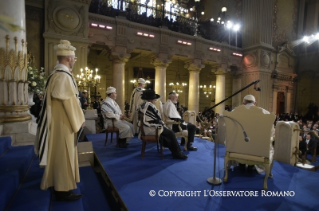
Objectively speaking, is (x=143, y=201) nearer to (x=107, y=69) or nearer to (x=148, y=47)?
(x=148, y=47)

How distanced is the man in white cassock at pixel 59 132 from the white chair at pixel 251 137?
230 centimetres

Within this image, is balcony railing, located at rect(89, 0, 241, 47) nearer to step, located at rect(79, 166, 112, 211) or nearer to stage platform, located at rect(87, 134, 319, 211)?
stage platform, located at rect(87, 134, 319, 211)

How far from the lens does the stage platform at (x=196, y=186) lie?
238 centimetres

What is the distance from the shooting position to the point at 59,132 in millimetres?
2107

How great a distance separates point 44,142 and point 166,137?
257 centimetres

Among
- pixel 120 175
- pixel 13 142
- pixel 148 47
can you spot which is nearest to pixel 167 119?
pixel 120 175

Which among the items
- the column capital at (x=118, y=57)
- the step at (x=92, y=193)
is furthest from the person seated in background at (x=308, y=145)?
the column capital at (x=118, y=57)

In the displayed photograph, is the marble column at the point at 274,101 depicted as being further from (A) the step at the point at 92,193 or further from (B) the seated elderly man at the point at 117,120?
(A) the step at the point at 92,193

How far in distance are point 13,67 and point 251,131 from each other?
15.2 feet

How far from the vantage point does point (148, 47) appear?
37.7ft

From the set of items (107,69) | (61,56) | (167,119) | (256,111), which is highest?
(107,69)

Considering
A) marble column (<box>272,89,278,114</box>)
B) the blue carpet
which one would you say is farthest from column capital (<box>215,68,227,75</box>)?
the blue carpet

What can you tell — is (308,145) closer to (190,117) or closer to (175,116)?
(190,117)

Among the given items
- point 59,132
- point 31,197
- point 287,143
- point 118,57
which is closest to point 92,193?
point 31,197
